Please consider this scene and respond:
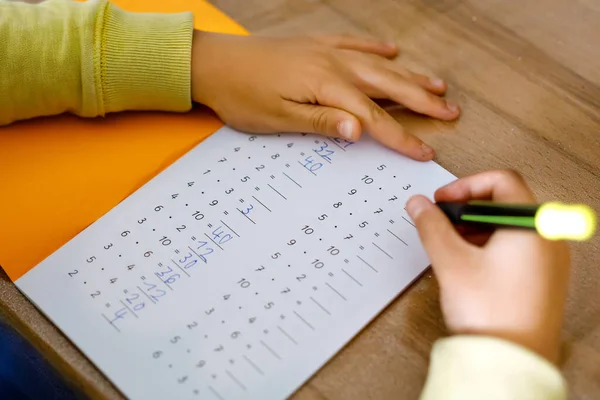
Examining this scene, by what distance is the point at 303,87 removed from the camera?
639mm

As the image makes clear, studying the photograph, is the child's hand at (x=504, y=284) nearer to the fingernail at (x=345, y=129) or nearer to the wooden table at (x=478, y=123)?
the wooden table at (x=478, y=123)

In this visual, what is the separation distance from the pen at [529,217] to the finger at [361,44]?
23 cm

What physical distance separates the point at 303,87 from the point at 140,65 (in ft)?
0.57

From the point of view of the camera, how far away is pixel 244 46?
2.20 feet

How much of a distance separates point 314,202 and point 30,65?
0.32m

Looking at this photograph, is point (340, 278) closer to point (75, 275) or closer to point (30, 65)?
point (75, 275)

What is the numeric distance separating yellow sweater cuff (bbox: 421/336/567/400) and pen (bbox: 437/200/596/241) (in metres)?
0.09

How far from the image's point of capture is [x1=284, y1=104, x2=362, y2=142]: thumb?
0.61m

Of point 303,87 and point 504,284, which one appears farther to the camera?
point 303,87

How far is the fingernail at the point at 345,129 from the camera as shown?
604mm

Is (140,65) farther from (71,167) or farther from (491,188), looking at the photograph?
(491,188)

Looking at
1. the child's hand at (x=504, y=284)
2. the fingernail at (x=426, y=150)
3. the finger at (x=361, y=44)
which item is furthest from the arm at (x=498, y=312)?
the finger at (x=361, y=44)

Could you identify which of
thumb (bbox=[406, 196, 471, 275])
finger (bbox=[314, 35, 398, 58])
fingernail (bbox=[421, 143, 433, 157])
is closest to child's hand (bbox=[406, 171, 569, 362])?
thumb (bbox=[406, 196, 471, 275])

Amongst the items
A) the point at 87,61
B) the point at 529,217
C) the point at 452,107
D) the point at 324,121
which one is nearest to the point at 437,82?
the point at 452,107
